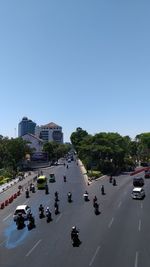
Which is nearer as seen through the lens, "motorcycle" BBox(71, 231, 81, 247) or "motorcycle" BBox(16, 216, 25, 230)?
"motorcycle" BBox(71, 231, 81, 247)

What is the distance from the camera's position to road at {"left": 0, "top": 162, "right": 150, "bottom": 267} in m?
28.8

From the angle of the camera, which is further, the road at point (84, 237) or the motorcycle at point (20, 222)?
the motorcycle at point (20, 222)

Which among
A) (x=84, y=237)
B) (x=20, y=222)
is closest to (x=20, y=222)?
(x=20, y=222)

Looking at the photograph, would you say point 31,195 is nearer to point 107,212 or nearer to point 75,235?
point 107,212

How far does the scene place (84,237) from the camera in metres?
34.9

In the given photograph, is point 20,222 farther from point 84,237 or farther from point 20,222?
point 84,237

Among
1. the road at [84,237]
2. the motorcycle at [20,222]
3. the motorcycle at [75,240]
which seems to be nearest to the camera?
the road at [84,237]

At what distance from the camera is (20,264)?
92.8ft

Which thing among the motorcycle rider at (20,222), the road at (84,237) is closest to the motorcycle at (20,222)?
the motorcycle rider at (20,222)

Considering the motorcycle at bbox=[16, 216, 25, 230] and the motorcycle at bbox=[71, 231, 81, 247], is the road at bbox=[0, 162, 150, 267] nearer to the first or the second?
the motorcycle at bbox=[71, 231, 81, 247]

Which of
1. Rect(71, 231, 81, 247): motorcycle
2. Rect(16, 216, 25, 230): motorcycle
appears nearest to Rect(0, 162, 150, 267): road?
Rect(71, 231, 81, 247): motorcycle

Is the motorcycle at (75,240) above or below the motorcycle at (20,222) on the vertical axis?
below

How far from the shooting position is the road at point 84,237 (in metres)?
28.8

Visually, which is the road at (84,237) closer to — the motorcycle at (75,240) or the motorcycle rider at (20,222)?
the motorcycle at (75,240)
